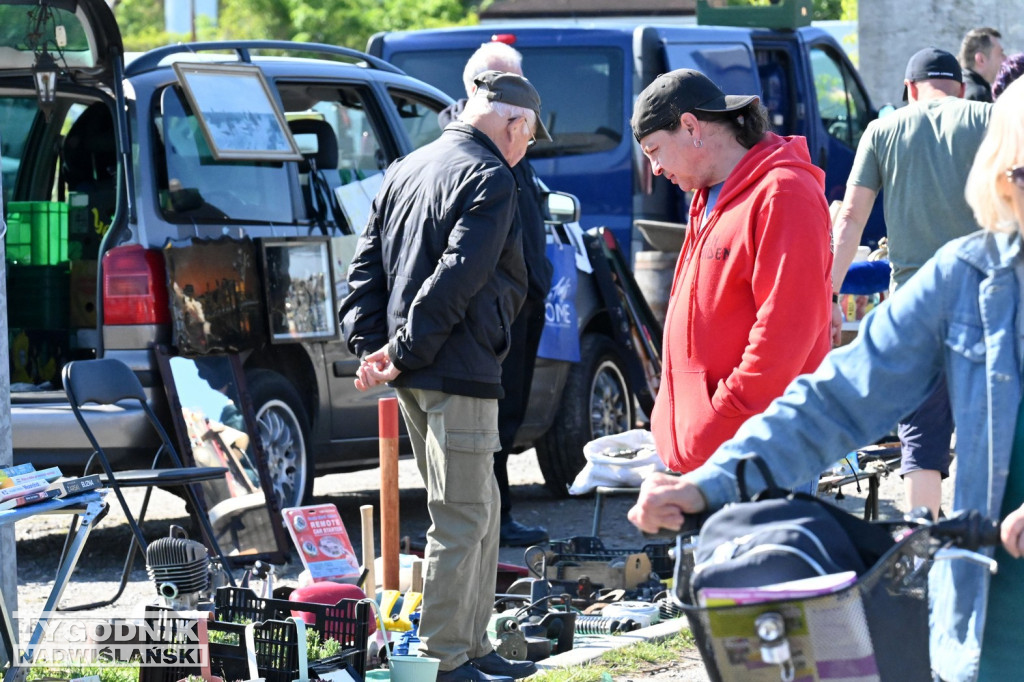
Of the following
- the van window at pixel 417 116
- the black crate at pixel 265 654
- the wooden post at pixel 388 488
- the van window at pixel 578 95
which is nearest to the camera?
the black crate at pixel 265 654

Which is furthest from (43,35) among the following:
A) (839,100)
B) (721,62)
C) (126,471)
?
(839,100)

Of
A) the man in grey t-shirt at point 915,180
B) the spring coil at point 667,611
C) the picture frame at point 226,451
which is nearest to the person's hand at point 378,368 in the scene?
the spring coil at point 667,611

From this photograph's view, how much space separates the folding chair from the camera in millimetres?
5840

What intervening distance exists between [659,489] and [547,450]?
20.3 feet

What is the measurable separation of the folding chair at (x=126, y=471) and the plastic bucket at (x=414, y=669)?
1242 mm

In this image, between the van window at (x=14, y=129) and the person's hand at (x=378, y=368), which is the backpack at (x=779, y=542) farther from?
the van window at (x=14, y=129)

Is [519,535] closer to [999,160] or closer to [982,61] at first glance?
[982,61]

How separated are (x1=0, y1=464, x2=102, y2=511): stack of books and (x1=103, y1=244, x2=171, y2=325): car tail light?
2230 millimetres

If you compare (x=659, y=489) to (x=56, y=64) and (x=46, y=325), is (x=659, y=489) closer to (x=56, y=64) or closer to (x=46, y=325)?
(x=56, y=64)

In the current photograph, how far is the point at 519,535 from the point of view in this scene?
7.25 m

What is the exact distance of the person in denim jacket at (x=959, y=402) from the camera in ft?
7.76

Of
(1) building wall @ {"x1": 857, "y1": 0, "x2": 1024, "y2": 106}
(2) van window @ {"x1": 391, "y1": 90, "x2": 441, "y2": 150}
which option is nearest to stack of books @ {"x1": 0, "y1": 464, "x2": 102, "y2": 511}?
(2) van window @ {"x1": 391, "y1": 90, "x2": 441, "y2": 150}

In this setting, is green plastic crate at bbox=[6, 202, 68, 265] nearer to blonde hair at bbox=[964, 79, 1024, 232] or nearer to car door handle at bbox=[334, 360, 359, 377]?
car door handle at bbox=[334, 360, 359, 377]

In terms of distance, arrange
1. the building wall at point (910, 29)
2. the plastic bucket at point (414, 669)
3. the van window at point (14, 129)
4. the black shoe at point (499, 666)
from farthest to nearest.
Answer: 1. the building wall at point (910, 29)
2. the van window at point (14, 129)
3. the black shoe at point (499, 666)
4. the plastic bucket at point (414, 669)
